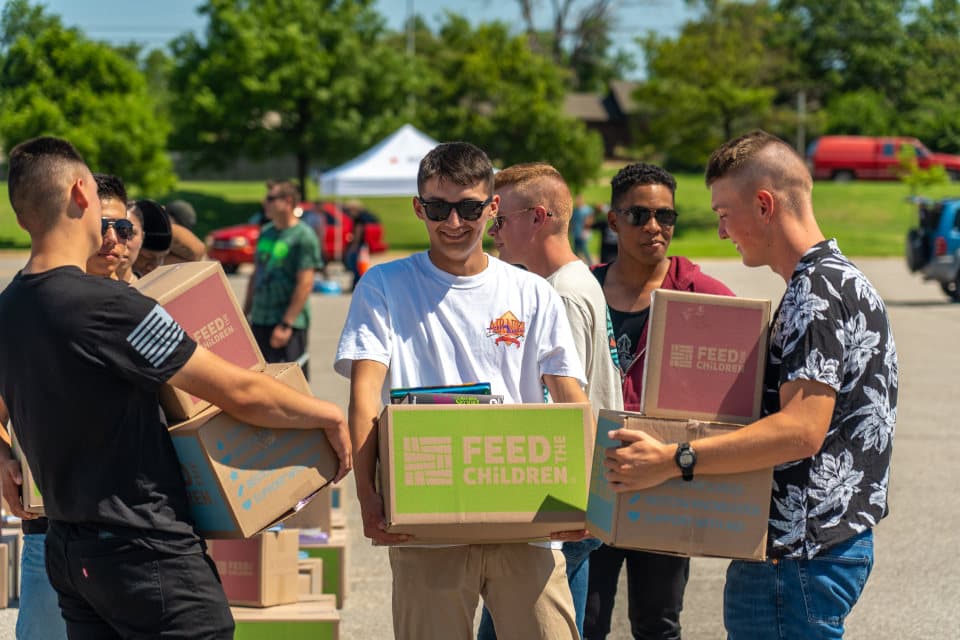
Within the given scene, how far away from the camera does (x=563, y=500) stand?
341 cm

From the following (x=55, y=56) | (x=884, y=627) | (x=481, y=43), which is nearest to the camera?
(x=884, y=627)

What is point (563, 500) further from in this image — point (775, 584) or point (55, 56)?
point (55, 56)

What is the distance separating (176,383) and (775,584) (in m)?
1.61

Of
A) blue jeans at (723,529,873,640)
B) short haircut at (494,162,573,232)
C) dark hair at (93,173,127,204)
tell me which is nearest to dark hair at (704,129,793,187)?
blue jeans at (723,529,873,640)

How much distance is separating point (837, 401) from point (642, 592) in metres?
1.67

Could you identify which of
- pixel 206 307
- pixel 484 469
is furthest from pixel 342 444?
pixel 206 307

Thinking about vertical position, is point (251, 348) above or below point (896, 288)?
above

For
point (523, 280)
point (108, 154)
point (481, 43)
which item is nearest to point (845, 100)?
point (481, 43)

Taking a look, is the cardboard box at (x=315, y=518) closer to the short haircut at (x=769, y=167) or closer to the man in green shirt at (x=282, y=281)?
the man in green shirt at (x=282, y=281)

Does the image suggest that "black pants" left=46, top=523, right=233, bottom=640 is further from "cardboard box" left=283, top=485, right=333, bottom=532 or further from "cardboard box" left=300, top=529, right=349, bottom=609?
"cardboard box" left=283, top=485, right=333, bottom=532

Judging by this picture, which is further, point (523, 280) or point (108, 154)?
point (108, 154)

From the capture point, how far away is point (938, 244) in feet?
71.0

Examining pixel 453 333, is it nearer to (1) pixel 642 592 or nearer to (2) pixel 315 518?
(1) pixel 642 592

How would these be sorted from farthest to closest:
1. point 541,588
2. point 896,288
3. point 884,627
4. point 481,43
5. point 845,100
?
point 845,100 → point 481,43 → point 896,288 → point 884,627 → point 541,588
